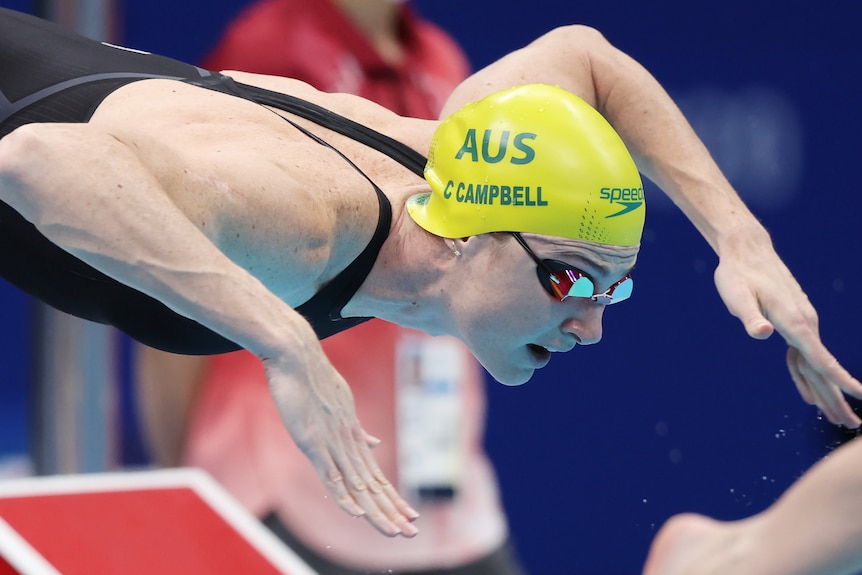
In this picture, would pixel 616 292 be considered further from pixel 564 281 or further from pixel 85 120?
pixel 85 120

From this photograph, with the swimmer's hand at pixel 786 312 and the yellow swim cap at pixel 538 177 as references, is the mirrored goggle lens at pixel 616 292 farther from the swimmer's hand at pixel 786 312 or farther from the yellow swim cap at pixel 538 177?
the swimmer's hand at pixel 786 312

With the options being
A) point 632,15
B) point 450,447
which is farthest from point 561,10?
point 450,447

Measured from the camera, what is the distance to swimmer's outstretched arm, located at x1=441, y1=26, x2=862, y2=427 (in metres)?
2.50

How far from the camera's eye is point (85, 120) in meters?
2.26

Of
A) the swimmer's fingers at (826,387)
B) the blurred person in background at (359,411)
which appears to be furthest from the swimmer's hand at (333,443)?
the blurred person in background at (359,411)

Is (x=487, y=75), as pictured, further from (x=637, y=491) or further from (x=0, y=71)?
(x=637, y=491)

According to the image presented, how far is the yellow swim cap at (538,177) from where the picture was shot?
238cm

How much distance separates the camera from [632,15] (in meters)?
4.80

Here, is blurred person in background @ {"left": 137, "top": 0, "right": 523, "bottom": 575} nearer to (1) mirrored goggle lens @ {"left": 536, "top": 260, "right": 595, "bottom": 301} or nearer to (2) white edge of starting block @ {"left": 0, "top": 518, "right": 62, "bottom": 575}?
(2) white edge of starting block @ {"left": 0, "top": 518, "right": 62, "bottom": 575}

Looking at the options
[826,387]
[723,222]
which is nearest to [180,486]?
[723,222]

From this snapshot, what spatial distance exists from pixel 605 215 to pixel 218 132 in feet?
2.31

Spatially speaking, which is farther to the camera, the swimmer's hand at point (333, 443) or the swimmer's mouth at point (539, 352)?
the swimmer's mouth at point (539, 352)

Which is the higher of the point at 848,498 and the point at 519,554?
the point at 848,498

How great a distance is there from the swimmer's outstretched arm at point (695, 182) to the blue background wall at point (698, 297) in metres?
1.88
